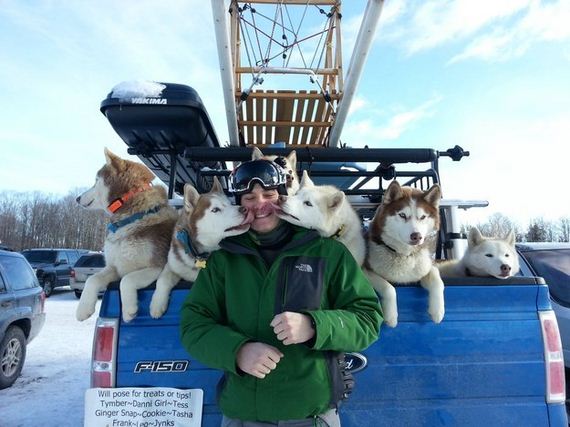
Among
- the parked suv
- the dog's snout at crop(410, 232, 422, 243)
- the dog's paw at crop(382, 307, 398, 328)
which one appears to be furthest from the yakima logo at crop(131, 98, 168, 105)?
the parked suv

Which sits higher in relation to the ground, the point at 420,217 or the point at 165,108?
the point at 165,108

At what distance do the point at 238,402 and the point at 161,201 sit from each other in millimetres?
2041

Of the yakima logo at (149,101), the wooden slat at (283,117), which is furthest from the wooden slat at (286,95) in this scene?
the yakima logo at (149,101)

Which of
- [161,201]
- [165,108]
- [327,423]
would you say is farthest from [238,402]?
[165,108]

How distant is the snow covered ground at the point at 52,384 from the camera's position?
473 centimetres

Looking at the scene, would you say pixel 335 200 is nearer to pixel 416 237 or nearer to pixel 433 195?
pixel 416 237

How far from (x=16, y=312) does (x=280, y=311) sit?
6.11m

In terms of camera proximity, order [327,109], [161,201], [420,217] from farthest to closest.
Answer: [327,109], [161,201], [420,217]

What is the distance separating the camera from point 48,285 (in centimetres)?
1800

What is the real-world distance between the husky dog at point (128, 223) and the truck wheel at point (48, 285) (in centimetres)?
1701

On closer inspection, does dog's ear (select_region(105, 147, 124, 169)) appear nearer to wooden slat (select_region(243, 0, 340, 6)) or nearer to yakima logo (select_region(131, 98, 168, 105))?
yakima logo (select_region(131, 98, 168, 105))

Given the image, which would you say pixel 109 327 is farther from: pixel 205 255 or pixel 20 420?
pixel 20 420

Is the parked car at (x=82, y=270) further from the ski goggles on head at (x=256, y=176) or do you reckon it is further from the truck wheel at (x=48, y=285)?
the ski goggles on head at (x=256, y=176)

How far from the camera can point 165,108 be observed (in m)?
3.61
